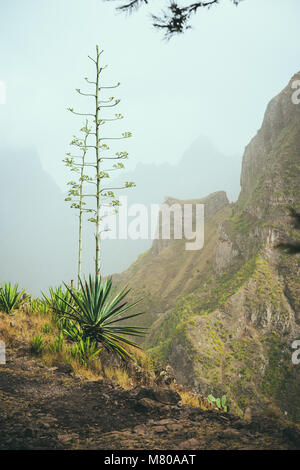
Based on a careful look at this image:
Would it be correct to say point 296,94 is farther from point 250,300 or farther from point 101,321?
point 101,321

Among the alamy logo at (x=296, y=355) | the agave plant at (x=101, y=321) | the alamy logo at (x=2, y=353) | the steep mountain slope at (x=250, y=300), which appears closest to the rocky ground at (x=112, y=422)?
the alamy logo at (x=2, y=353)

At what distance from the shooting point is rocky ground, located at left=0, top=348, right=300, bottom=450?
2482 mm

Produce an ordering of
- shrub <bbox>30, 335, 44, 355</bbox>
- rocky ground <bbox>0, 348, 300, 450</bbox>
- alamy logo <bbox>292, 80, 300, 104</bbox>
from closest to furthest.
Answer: rocky ground <bbox>0, 348, 300, 450</bbox>, shrub <bbox>30, 335, 44, 355</bbox>, alamy logo <bbox>292, 80, 300, 104</bbox>

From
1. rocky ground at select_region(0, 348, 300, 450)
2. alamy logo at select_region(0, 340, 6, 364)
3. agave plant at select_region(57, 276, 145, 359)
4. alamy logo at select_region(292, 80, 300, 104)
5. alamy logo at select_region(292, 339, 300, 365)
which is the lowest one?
alamy logo at select_region(292, 339, 300, 365)

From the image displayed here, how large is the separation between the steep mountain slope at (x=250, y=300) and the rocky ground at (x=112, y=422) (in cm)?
2320

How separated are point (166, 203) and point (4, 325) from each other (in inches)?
2645

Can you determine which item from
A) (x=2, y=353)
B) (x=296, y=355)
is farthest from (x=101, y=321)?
(x=296, y=355)

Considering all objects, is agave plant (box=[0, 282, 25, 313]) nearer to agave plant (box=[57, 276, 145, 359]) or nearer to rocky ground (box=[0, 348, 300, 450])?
agave plant (box=[57, 276, 145, 359])

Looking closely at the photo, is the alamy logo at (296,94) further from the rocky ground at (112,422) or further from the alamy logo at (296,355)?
the rocky ground at (112,422)

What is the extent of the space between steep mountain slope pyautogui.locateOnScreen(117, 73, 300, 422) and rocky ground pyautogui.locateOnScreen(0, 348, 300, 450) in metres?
23.2

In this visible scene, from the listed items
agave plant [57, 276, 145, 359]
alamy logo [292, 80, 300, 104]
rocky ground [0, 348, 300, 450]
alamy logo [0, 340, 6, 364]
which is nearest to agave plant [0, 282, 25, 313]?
alamy logo [0, 340, 6, 364]

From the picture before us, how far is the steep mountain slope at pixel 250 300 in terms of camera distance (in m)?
31.8

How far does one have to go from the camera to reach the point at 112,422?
3.01 meters

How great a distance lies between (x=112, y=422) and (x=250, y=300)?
121 feet
